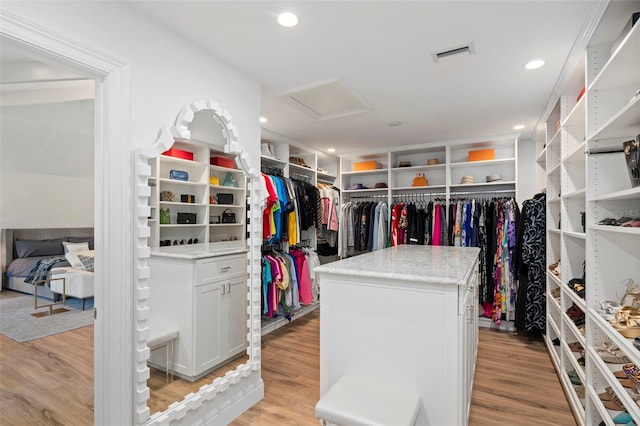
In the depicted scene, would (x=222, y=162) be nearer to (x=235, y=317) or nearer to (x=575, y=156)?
(x=235, y=317)

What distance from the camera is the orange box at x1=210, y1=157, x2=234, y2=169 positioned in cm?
201

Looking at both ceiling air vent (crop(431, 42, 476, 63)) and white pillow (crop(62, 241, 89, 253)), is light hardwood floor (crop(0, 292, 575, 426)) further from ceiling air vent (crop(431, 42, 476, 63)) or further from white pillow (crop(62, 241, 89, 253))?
ceiling air vent (crop(431, 42, 476, 63))

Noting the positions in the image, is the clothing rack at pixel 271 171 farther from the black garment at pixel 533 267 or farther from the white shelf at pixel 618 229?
the white shelf at pixel 618 229

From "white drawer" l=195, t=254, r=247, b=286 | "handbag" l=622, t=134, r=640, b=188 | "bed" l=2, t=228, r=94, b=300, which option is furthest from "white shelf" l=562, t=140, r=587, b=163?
"bed" l=2, t=228, r=94, b=300

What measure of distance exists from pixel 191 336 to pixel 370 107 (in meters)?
2.45

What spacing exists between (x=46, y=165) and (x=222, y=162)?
90cm

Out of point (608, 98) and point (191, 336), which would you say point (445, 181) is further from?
point (191, 336)

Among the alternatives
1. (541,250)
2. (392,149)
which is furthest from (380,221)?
(541,250)

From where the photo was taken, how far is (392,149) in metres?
4.73

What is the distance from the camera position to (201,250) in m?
1.93

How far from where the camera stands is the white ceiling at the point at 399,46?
162 centimetres

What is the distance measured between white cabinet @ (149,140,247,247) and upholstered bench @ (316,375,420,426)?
3.79 ft

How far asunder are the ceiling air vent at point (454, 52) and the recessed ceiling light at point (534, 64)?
0.48 m

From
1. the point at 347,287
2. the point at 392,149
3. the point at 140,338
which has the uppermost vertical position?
the point at 392,149
